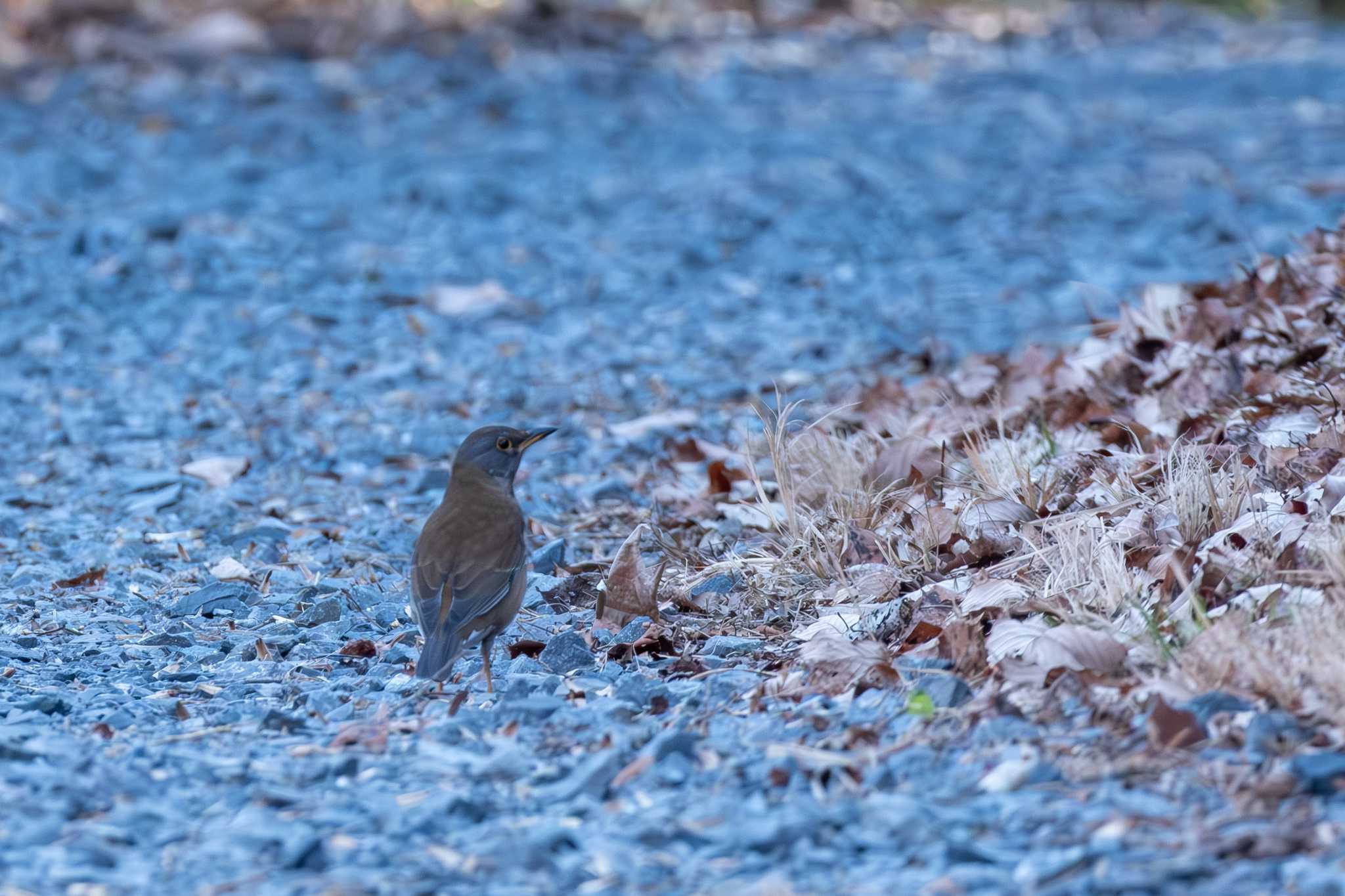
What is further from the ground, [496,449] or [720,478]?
[496,449]

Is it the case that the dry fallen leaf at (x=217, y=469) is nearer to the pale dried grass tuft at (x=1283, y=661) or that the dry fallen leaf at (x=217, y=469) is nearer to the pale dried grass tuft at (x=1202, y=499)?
the pale dried grass tuft at (x=1202, y=499)

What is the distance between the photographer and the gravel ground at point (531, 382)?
3236mm

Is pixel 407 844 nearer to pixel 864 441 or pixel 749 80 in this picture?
pixel 864 441

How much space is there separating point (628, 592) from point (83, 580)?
5.90 feet

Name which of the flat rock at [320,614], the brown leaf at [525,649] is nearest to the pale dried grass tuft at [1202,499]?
the brown leaf at [525,649]

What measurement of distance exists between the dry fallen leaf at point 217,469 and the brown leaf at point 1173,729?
400 centimetres

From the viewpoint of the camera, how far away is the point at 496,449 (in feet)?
17.1

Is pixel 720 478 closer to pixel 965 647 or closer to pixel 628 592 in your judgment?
pixel 628 592

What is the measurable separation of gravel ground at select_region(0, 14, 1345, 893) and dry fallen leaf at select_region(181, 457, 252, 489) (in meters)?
0.08

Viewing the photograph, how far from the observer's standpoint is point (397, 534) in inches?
228

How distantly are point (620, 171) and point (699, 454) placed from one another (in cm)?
490

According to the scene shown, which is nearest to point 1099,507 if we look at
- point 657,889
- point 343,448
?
point 657,889

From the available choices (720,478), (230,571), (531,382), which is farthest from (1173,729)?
(531,382)

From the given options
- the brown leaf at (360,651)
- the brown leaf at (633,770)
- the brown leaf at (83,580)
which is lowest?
the brown leaf at (83,580)
